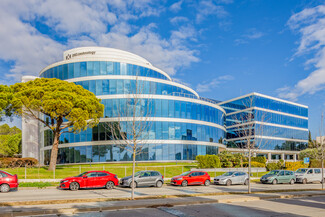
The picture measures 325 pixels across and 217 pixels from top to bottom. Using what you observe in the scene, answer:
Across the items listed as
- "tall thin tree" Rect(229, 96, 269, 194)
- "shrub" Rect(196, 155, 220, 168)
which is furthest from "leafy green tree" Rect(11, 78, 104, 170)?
"tall thin tree" Rect(229, 96, 269, 194)

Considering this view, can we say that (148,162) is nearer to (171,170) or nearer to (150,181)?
(171,170)

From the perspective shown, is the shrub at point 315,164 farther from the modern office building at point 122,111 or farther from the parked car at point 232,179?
the parked car at point 232,179

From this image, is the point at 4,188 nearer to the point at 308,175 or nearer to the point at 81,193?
the point at 81,193

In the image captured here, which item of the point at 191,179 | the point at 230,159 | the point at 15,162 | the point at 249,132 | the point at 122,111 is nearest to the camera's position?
the point at 249,132

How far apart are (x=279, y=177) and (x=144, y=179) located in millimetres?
15603

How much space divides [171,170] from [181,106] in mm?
14340

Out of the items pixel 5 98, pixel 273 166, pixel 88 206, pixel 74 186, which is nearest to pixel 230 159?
pixel 273 166

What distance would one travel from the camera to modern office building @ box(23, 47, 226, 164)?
45.9 metres

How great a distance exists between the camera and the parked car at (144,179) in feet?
78.3

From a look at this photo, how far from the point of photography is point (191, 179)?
26719 mm

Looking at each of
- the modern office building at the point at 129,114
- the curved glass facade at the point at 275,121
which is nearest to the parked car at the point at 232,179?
the modern office building at the point at 129,114

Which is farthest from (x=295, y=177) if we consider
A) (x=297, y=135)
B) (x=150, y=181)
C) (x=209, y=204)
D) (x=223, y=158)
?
(x=297, y=135)

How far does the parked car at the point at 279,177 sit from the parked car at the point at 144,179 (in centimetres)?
1266

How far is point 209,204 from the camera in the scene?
15.2 meters
